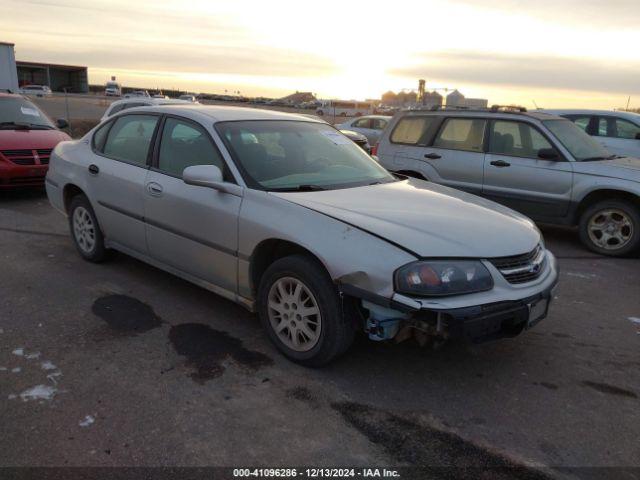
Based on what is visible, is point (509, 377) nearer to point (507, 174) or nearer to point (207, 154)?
point (207, 154)

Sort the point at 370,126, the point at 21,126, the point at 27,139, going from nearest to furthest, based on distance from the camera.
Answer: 1. the point at 27,139
2. the point at 21,126
3. the point at 370,126

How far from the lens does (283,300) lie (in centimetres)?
356

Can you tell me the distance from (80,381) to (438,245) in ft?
7.45

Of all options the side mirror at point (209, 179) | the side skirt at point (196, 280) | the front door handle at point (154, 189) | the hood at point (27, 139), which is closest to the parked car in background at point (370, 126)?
the hood at point (27, 139)

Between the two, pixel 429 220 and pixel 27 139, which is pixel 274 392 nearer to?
pixel 429 220

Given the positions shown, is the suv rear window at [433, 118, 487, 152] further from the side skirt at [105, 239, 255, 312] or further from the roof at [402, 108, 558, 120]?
the side skirt at [105, 239, 255, 312]

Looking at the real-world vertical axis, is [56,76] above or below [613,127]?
above

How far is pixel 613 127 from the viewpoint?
980cm

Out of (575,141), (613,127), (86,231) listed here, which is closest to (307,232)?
(86,231)

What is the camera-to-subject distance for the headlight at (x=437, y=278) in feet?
9.87

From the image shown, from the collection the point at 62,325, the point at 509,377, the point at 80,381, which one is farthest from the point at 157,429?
the point at 509,377

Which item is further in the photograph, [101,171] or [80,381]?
[101,171]

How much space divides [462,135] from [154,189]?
4.82 meters

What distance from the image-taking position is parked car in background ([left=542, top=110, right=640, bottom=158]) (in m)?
9.58
